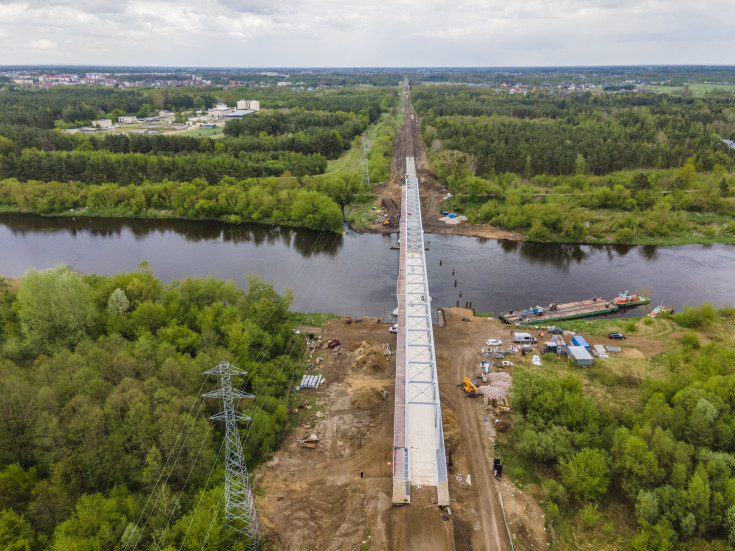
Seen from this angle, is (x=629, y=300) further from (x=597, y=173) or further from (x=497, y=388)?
(x=597, y=173)

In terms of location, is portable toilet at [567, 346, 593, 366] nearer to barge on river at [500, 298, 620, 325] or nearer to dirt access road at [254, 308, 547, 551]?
barge on river at [500, 298, 620, 325]

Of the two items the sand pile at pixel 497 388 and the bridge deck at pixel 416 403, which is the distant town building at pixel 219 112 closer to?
the bridge deck at pixel 416 403

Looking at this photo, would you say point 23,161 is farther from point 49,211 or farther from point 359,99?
point 359,99

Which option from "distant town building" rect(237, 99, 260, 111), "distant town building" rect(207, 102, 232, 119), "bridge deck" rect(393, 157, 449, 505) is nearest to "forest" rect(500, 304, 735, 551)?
"bridge deck" rect(393, 157, 449, 505)

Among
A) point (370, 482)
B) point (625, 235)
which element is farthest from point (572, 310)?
point (370, 482)

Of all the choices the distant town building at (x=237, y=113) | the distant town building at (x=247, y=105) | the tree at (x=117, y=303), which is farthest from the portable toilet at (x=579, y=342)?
the distant town building at (x=247, y=105)

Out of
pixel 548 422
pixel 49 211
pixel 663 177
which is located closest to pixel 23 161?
pixel 49 211
